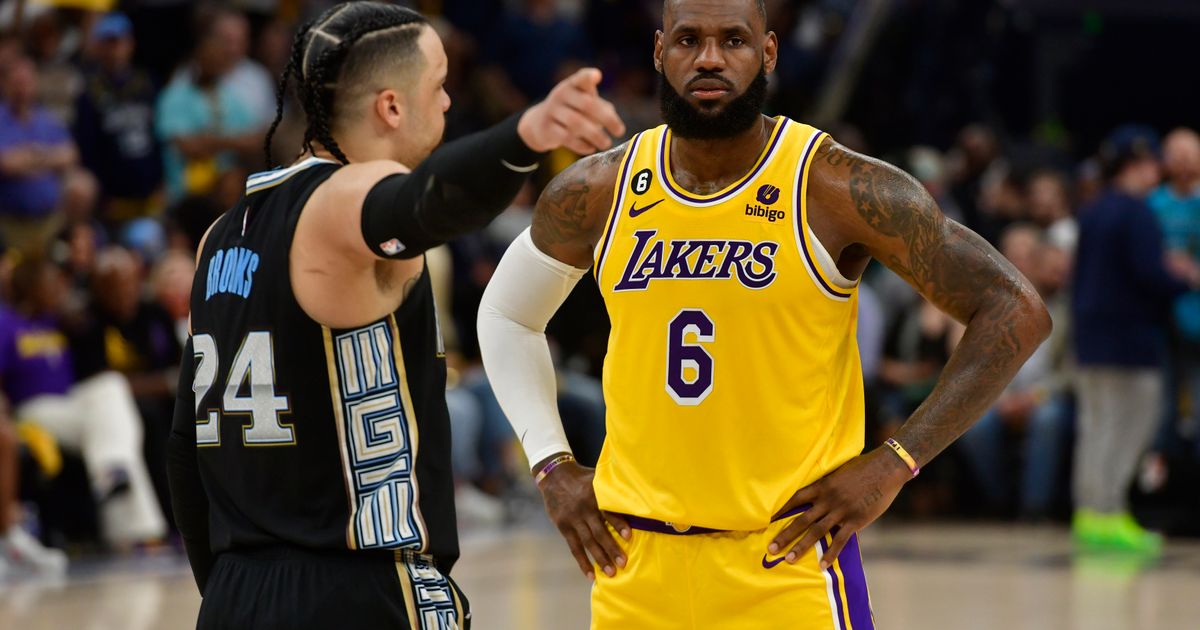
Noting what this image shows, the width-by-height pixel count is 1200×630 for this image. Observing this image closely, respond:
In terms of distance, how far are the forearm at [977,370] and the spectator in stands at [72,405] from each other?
7.80 metres

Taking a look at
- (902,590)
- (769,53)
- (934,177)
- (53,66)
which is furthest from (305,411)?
(934,177)

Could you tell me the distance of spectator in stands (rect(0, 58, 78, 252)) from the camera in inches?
480

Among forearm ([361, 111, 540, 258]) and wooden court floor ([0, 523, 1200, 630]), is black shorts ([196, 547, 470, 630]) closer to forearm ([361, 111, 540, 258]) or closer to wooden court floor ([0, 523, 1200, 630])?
forearm ([361, 111, 540, 258])

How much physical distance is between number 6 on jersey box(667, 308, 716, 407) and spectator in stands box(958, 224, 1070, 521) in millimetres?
9049

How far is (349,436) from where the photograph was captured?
11.7 ft

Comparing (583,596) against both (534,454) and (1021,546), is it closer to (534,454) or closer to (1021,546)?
(1021,546)

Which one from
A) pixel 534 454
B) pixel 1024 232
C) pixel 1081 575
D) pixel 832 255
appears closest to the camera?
pixel 832 255

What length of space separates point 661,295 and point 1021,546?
831cm

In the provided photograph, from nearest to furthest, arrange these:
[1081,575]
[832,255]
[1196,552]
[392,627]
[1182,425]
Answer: [392,627] → [832,255] → [1081,575] → [1196,552] → [1182,425]

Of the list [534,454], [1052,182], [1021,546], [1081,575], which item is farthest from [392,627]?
[1052,182]

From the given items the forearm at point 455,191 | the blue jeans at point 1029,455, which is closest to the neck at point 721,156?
the forearm at point 455,191

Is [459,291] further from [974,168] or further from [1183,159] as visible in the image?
[1183,159]

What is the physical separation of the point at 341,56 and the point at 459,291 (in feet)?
32.8

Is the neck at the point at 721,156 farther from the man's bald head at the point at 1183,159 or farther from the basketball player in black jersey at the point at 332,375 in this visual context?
the man's bald head at the point at 1183,159
